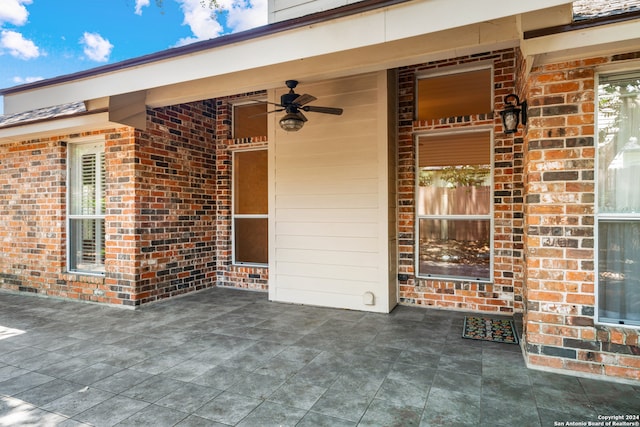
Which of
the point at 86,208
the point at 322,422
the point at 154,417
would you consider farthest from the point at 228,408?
the point at 86,208

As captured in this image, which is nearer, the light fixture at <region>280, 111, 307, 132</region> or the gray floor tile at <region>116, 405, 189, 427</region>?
the gray floor tile at <region>116, 405, 189, 427</region>

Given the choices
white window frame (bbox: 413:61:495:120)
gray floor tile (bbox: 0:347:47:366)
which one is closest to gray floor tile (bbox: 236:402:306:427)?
gray floor tile (bbox: 0:347:47:366)

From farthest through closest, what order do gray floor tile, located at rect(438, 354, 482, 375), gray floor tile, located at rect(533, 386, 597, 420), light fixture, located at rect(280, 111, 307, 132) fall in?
light fixture, located at rect(280, 111, 307, 132)
gray floor tile, located at rect(438, 354, 482, 375)
gray floor tile, located at rect(533, 386, 597, 420)

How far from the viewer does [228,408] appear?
7.52 ft

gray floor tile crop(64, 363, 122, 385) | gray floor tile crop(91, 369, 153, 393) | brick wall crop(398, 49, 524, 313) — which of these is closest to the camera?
gray floor tile crop(91, 369, 153, 393)

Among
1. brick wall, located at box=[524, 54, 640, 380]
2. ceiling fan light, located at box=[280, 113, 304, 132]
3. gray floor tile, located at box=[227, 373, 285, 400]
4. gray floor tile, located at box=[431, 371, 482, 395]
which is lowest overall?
gray floor tile, located at box=[227, 373, 285, 400]

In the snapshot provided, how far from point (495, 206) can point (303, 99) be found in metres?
2.77

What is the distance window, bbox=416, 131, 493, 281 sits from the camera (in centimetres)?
457

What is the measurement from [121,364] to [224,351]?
0.86 metres

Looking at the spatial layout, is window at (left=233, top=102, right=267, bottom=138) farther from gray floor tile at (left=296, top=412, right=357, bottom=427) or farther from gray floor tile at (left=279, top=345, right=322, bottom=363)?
gray floor tile at (left=296, top=412, right=357, bottom=427)

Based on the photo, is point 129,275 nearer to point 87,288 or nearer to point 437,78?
point 87,288

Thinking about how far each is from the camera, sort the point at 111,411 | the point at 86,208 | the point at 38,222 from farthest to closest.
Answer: the point at 38,222, the point at 86,208, the point at 111,411

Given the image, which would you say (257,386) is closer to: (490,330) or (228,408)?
(228,408)

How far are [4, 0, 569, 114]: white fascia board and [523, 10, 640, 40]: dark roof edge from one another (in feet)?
1.27
